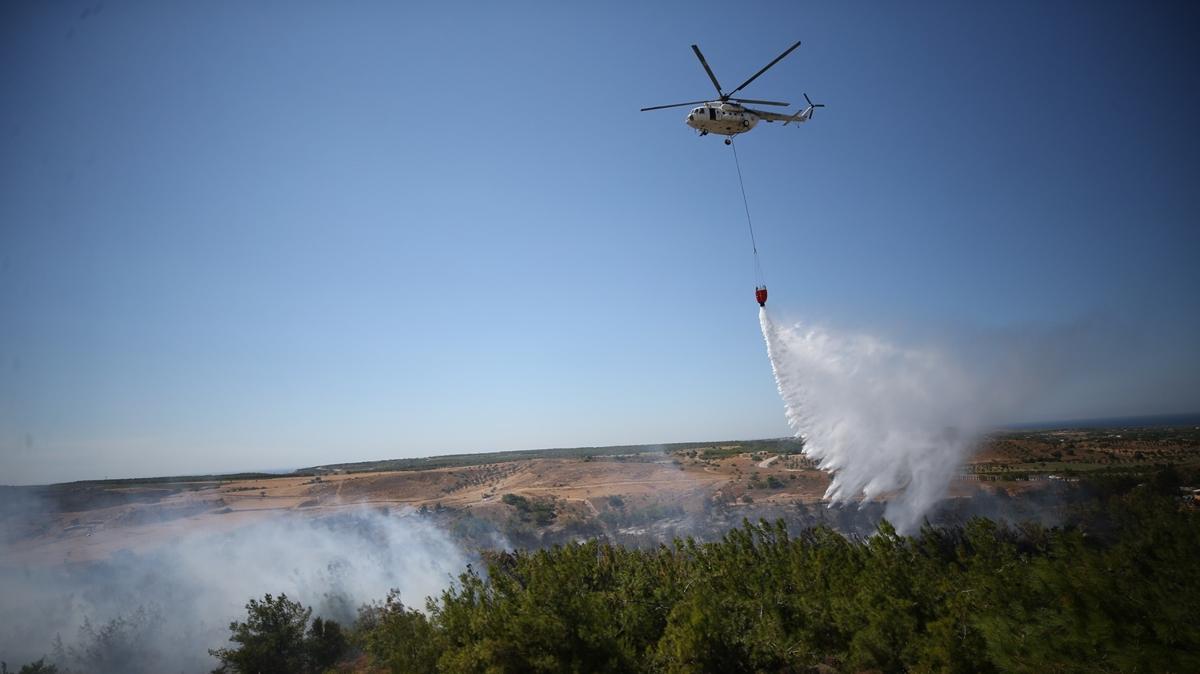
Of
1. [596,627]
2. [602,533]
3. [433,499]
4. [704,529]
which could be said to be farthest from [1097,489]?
[433,499]

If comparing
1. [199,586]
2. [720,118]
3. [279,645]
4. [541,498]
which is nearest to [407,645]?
[279,645]

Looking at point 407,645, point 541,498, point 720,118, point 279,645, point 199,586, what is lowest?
point 199,586

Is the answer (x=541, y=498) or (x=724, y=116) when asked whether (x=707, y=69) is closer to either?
(x=724, y=116)

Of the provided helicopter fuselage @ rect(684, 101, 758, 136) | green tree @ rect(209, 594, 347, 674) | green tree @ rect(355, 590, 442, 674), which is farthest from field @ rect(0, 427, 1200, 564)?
helicopter fuselage @ rect(684, 101, 758, 136)

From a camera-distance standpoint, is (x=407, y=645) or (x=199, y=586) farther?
(x=199, y=586)

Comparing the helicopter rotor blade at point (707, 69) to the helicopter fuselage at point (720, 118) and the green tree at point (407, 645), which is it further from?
the green tree at point (407, 645)

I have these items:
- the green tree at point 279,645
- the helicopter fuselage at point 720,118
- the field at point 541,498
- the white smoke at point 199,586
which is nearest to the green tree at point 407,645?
the green tree at point 279,645
